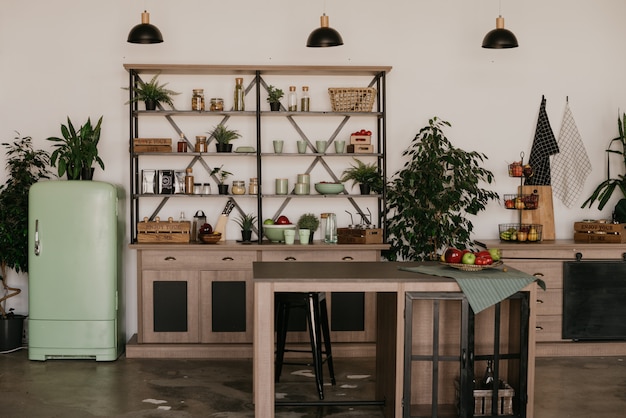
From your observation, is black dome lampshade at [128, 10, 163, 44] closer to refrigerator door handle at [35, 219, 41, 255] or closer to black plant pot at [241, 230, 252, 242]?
refrigerator door handle at [35, 219, 41, 255]

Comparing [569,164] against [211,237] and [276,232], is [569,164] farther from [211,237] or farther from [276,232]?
[211,237]

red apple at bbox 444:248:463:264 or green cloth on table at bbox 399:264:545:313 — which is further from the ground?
red apple at bbox 444:248:463:264

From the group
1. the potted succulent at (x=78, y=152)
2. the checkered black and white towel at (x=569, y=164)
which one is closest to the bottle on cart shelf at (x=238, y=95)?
the potted succulent at (x=78, y=152)

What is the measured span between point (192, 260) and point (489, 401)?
2.89m

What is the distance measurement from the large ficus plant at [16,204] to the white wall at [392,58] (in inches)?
7.0

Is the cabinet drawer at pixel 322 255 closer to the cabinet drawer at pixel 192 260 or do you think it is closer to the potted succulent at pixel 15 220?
the cabinet drawer at pixel 192 260

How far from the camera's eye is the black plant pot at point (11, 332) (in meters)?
6.54

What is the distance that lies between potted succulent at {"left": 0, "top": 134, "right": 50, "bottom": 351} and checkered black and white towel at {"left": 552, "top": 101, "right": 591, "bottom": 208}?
4.62 meters

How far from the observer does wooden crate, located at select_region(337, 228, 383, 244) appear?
6.55 metres

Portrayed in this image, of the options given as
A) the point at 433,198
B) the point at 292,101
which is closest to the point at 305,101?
the point at 292,101

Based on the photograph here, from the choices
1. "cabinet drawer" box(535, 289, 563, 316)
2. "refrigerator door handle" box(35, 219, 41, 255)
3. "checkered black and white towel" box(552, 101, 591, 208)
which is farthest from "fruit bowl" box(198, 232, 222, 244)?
"checkered black and white towel" box(552, 101, 591, 208)

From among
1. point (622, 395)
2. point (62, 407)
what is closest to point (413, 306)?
point (622, 395)

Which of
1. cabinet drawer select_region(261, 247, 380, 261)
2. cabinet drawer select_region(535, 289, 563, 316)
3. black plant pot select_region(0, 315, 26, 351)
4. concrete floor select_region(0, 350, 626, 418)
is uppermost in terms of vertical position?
→ cabinet drawer select_region(261, 247, 380, 261)

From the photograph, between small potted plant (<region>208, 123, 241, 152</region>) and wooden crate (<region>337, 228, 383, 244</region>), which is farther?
small potted plant (<region>208, 123, 241, 152</region>)
